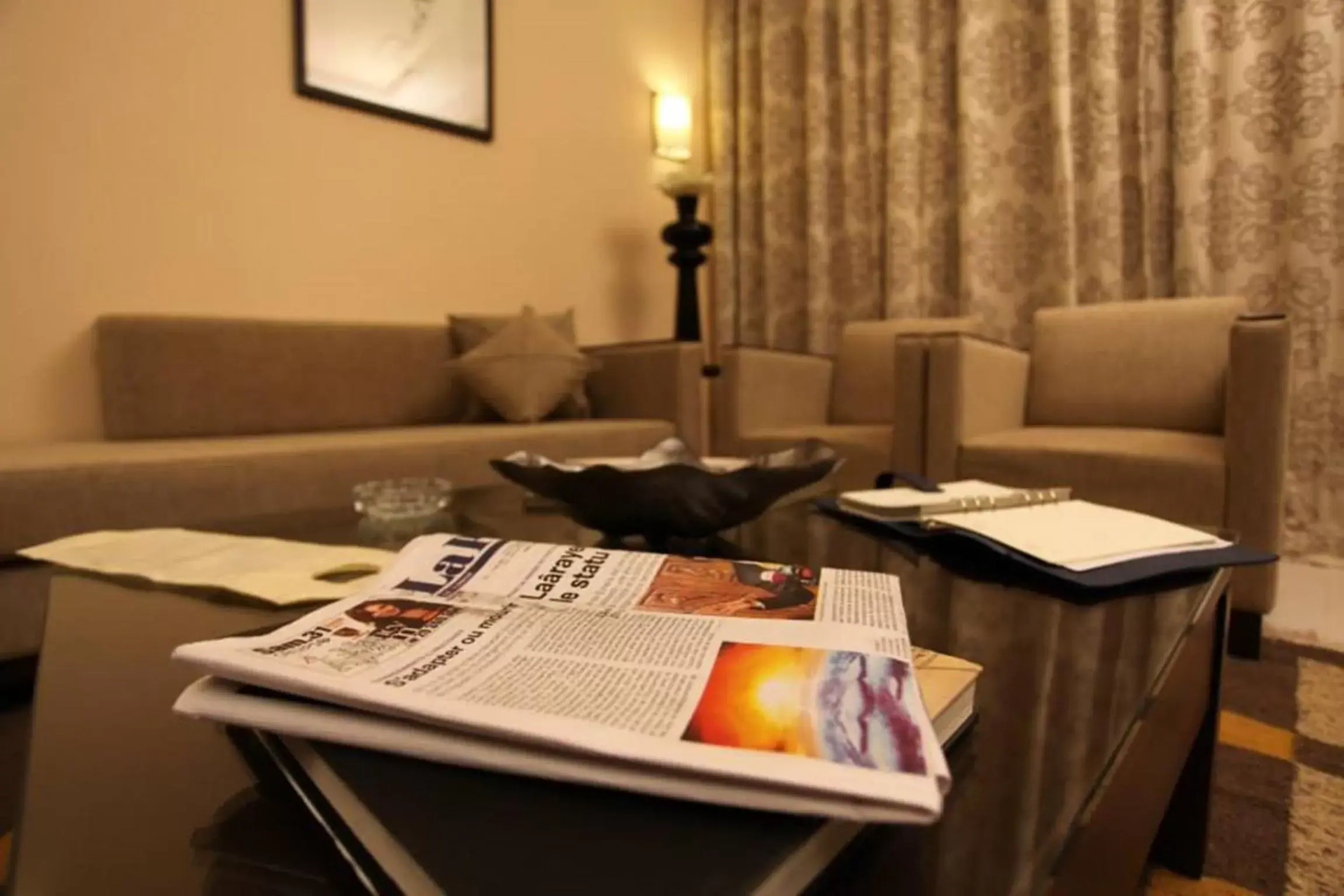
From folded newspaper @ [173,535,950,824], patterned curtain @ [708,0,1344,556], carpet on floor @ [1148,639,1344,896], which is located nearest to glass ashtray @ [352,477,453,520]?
folded newspaper @ [173,535,950,824]

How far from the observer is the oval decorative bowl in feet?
2.34

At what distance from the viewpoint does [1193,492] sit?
147 centimetres

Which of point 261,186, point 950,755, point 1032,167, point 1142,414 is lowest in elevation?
point 950,755

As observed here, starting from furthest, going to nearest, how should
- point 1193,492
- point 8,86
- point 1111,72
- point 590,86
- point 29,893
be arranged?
1. point 590,86
2. point 1111,72
3. point 8,86
4. point 1193,492
5. point 29,893

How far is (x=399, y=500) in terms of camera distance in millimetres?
938

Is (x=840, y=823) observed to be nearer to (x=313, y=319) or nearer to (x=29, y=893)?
(x=29, y=893)

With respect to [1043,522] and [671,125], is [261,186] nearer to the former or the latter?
[671,125]

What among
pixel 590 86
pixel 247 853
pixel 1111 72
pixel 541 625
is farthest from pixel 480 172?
pixel 247 853

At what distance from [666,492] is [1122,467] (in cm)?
124

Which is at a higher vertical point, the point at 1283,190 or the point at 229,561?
the point at 1283,190

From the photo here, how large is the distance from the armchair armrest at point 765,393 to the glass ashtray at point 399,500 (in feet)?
4.55

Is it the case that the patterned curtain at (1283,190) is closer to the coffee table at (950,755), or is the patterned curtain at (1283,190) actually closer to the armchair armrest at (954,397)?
the armchair armrest at (954,397)

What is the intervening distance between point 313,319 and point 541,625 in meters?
1.87

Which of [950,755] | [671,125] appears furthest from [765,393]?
[950,755]
